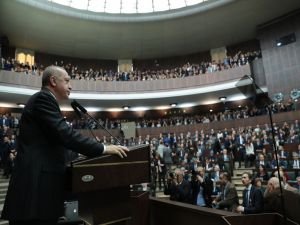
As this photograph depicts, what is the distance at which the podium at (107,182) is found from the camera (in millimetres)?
1539

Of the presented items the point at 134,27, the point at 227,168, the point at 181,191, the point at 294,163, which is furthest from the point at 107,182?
the point at 134,27

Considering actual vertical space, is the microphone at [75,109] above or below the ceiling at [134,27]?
below

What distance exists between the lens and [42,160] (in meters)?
1.60

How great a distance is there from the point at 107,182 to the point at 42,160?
1.25 ft

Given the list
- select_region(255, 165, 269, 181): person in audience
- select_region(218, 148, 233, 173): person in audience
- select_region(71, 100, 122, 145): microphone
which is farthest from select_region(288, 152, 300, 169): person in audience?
select_region(71, 100, 122, 145): microphone

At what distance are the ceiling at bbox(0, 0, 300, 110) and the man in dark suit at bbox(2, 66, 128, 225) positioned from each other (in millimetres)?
15296

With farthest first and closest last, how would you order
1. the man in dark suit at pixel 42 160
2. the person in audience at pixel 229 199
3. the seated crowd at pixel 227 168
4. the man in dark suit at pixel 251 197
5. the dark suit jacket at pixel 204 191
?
the dark suit jacket at pixel 204 191
the person in audience at pixel 229 199
the seated crowd at pixel 227 168
the man in dark suit at pixel 251 197
the man in dark suit at pixel 42 160

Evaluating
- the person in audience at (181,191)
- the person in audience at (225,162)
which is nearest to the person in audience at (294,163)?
the person in audience at (225,162)

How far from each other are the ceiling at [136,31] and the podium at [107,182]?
51.1 feet

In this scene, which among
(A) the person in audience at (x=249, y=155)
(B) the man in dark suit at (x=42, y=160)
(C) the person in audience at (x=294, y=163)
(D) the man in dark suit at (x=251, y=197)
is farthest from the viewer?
(A) the person in audience at (x=249, y=155)

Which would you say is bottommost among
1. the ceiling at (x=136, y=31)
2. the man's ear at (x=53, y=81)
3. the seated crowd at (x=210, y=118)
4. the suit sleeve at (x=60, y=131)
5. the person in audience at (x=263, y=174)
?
the person in audience at (x=263, y=174)

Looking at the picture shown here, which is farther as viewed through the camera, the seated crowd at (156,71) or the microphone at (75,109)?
the seated crowd at (156,71)

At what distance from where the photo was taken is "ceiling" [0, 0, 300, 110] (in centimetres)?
1614

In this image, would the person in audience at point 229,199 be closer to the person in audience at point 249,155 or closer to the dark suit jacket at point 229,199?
the dark suit jacket at point 229,199
